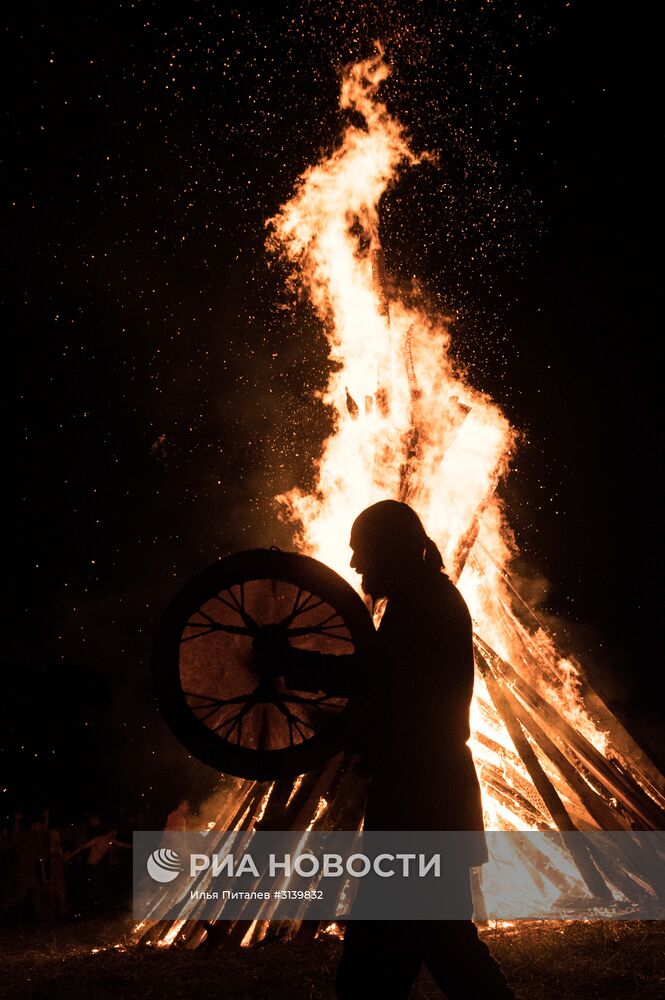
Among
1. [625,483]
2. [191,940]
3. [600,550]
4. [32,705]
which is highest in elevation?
[625,483]

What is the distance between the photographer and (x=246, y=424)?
38.9ft

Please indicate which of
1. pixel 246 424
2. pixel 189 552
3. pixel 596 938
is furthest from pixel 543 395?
pixel 596 938

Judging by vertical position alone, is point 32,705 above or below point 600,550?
below

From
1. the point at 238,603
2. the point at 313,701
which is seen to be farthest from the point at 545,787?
the point at 238,603

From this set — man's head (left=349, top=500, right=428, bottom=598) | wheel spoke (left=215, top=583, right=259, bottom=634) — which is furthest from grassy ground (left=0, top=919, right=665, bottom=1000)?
man's head (left=349, top=500, right=428, bottom=598)

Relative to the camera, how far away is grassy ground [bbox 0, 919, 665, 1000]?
3.47 meters

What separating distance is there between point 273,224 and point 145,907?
7.82m

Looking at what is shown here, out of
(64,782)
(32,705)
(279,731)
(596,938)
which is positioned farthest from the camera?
(64,782)

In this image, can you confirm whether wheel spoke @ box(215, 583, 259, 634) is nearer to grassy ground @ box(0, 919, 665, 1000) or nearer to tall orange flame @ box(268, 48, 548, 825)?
grassy ground @ box(0, 919, 665, 1000)

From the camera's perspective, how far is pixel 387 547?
2523 millimetres

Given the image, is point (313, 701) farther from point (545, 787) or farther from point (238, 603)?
point (545, 787)

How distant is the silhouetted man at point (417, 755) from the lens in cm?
209

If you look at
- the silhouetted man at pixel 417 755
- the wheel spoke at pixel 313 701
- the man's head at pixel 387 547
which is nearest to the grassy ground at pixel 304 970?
the silhouetted man at pixel 417 755

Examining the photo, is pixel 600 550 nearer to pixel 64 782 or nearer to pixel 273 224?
pixel 273 224
